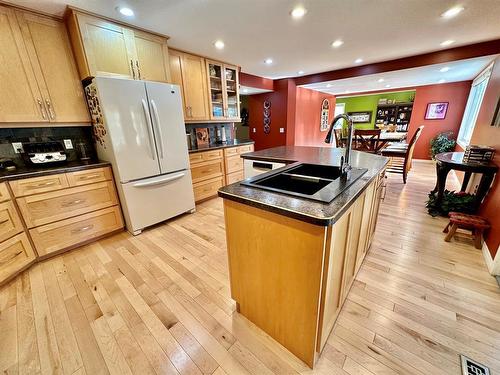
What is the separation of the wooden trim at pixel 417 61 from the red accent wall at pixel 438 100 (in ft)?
10.9

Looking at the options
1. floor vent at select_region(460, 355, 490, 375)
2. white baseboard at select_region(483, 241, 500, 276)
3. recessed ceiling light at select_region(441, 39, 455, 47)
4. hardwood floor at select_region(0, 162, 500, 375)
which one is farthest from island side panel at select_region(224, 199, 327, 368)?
recessed ceiling light at select_region(441, 39, 455, 47)

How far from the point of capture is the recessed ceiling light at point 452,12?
2.01m

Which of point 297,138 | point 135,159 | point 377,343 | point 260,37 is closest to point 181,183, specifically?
point 135,159

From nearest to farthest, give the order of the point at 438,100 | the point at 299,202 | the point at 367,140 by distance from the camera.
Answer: the point at 299,202
the point at 367,140
the point at 438,100

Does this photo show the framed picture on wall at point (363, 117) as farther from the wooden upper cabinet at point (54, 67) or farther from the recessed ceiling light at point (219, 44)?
the wooden upper cabinet at point (54, 67)

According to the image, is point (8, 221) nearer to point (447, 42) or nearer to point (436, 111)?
point (447, 42)

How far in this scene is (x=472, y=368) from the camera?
1.04 meters

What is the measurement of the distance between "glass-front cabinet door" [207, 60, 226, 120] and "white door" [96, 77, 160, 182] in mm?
1472

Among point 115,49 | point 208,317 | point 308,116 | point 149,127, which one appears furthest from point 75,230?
point 308,116

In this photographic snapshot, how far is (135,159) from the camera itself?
7.39 feet

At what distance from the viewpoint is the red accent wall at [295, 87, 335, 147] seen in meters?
5.61

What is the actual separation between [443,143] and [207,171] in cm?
662

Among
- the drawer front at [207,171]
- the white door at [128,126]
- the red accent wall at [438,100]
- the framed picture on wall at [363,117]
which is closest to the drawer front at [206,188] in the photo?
the drawer front at [207,171]

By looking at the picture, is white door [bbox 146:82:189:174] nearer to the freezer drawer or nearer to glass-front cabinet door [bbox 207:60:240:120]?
the freezer drawer
